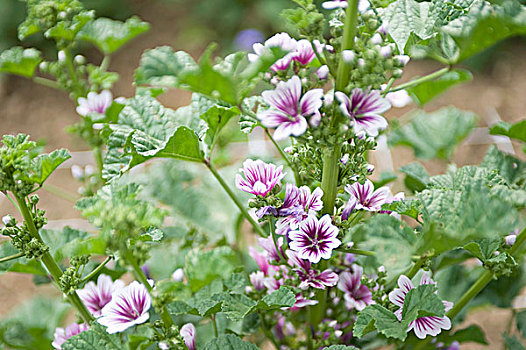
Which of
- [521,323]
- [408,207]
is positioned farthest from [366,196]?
[521,323]

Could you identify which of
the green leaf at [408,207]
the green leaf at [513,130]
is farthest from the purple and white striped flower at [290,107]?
the green leaf at [513,130]

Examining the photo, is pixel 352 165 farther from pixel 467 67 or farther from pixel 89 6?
pixel 89 6

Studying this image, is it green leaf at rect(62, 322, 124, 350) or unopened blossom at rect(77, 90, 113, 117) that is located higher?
unopened blossom at rect(77, 90, 113, 117)

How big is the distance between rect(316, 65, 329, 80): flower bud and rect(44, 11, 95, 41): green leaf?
386 millimetres

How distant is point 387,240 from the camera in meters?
0.50

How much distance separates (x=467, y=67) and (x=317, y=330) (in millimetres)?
2089

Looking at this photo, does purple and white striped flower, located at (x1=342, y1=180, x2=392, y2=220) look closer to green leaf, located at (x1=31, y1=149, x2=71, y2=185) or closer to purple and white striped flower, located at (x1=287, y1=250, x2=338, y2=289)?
purple and white striped flower, located at (x1=287, y1=250, x2=338, y2=289)

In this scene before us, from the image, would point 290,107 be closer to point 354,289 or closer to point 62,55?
point 354,289

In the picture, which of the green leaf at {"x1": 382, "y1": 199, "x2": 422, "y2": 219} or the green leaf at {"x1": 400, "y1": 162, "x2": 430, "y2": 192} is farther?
the green leaf at {"x1": 400, "y1": 162, "x2": 430, "y2": 192}

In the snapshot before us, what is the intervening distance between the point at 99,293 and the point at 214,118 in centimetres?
26

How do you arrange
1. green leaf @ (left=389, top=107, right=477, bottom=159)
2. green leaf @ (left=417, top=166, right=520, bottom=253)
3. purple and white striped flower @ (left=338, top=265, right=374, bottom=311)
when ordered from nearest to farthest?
1. green leaf @ (left=417, top=166, right=520, bottom=253)
2. purple and white striped flower @ (left=338, top=265, right=374, bottom=311)
3. green leaf @ (left=389, top=107, right=477, bottom=159)

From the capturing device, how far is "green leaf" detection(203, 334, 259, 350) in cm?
62

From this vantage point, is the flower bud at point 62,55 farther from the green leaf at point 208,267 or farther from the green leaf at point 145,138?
the green leaf at point 208,267

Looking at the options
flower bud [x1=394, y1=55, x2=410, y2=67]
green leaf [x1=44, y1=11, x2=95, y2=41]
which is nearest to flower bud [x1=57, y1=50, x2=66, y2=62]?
green leaf [x1=44, y1=11, x2=95, y2=41]
